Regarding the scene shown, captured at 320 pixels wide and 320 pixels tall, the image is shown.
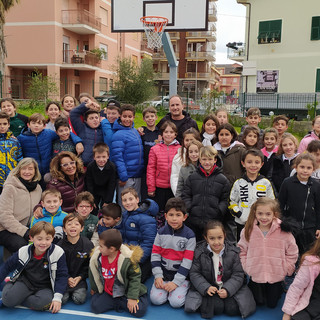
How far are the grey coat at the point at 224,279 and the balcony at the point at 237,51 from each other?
801 inches

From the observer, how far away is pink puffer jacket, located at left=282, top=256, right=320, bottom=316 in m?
3.07

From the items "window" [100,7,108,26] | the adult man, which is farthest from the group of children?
"window" [100,7,108,26]

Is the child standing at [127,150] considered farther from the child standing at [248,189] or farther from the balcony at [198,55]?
the balcony at [198,55]

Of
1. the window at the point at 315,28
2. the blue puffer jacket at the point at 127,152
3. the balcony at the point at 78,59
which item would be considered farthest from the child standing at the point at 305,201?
the balcony at the point at 78,59

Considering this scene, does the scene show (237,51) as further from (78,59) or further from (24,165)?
(24,165)

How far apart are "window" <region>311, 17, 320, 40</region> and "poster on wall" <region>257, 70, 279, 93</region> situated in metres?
2.73

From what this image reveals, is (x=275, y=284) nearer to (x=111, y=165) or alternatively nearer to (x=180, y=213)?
(x=180, y=213)

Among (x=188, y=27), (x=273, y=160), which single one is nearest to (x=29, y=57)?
(x=188, y=27)

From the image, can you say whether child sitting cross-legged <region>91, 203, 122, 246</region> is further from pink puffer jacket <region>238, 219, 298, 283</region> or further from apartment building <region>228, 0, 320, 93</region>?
apartment building <region>228, 0, 320, 93</region>

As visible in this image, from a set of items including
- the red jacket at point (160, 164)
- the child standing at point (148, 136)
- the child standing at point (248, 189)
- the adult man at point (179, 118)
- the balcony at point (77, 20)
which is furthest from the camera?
the balcony at point (77, 20)

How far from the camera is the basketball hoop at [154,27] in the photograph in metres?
8.68

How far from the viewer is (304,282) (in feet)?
10.2

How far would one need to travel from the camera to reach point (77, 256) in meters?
3.82

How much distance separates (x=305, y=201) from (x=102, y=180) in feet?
8.68
